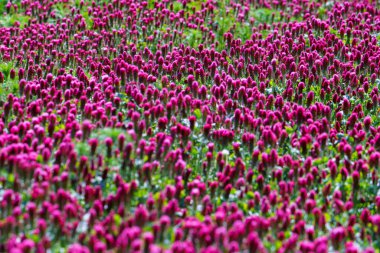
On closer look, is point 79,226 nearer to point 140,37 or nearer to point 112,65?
point 112,65

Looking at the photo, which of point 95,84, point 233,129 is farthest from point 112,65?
point 233,129

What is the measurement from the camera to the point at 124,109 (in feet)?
24.9

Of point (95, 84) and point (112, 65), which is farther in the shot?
point (112, 65)

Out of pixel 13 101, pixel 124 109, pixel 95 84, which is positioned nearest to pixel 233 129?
pixel 124 109

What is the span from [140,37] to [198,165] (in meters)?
5.15

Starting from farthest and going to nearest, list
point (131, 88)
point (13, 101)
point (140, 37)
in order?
point (140, 37)
point (131, 88)
point (13, 101)

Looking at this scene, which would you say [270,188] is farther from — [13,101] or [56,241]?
[13,101]

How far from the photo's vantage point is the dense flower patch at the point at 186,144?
5066 millimetres

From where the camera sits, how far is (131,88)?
790 cm

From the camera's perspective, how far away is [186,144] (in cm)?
679

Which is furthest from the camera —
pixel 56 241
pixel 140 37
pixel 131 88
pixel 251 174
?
pixel 140 37

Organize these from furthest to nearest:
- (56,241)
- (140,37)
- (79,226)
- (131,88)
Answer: (140,37)
(131,88)
(79,226)
(56,241)

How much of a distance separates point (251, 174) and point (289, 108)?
6.98ft

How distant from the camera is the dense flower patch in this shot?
5.07 meters
